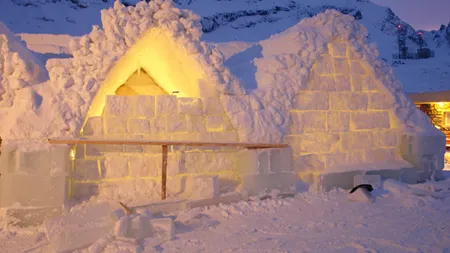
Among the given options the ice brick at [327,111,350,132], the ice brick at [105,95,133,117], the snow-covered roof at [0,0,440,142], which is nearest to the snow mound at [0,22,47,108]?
the snow-covered roof at [0,0,440,142]

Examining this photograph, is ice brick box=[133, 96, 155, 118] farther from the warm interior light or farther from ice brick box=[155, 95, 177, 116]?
the warm interior light

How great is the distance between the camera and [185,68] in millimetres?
5766

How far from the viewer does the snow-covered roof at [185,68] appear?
4836 mm

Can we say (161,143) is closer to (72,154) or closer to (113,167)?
(113,167)

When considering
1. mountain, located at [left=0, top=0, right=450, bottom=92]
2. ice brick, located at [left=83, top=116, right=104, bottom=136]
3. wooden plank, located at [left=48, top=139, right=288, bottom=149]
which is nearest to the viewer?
wooden plank, located at [left=48, top=139, right=288, bottom=149]

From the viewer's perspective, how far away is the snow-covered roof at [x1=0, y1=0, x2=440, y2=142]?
4836 millimetres

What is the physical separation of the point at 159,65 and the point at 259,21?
51.2 meters

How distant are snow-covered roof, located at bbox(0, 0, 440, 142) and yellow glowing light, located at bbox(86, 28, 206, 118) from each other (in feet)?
0.06

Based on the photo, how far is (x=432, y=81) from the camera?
28656mm

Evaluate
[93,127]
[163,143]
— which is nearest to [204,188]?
[163,143]

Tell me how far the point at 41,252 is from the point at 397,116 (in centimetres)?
594

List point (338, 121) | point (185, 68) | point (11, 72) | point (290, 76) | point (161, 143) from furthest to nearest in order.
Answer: point (338, 121) → point (290, 76) → point (185, 68) → point (11, 72) → point (161, 143)

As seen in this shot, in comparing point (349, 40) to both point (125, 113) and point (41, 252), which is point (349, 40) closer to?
point (125, 113)

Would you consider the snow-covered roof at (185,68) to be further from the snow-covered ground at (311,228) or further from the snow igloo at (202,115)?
the snow-covered ground at (311,228)
